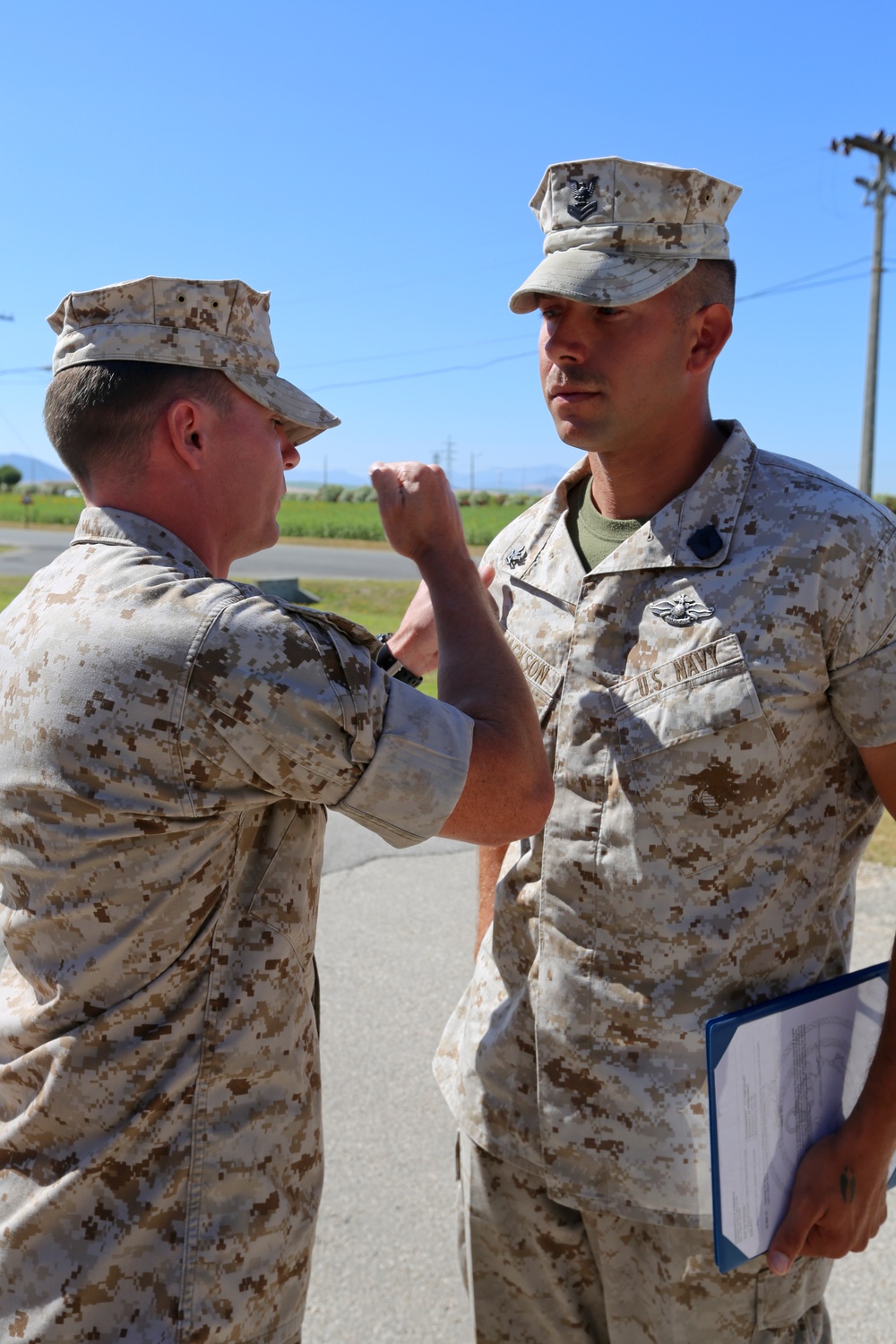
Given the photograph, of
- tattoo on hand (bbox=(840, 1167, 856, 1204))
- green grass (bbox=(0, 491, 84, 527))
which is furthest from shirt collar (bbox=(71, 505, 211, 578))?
green grass (bbox=(0, 491, 84, 527))

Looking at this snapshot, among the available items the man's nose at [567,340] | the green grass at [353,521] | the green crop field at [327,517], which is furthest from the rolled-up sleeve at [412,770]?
the green grass at [353,521]

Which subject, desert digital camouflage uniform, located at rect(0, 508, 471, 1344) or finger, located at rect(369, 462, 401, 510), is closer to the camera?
desert digital camouflage uniform, located at rect(0, 508, 471, 1344)

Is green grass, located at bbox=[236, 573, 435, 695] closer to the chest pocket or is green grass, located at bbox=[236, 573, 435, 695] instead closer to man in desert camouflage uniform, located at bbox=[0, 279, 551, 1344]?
the chest pocket

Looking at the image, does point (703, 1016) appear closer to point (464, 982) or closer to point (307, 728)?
point (307, 728)

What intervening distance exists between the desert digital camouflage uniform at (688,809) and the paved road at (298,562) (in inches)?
737

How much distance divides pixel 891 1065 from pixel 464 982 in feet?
8.94

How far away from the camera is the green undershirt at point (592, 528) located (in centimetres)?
216

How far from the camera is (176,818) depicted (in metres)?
1.50

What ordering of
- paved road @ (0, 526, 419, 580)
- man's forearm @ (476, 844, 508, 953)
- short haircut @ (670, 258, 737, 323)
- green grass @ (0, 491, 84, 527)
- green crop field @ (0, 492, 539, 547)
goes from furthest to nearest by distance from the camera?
green grass @ (0, 491, 84, 527)
green crop field @ (0, 492, 539, 547)
paved road @ (0, 526, 419, 580)
man's forearm @ (476, 844, 508, 953)
short haircut @ (670, 258, 737, 323)

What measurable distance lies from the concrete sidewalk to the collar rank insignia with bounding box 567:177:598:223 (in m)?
2.58

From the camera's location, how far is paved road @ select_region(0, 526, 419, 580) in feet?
85.6

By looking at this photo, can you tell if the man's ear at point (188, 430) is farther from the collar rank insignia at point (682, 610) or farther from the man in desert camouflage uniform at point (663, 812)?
the collar rank insignia at point (682, 610)

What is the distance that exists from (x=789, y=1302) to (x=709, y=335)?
1.75m

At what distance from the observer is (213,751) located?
1.46 m
